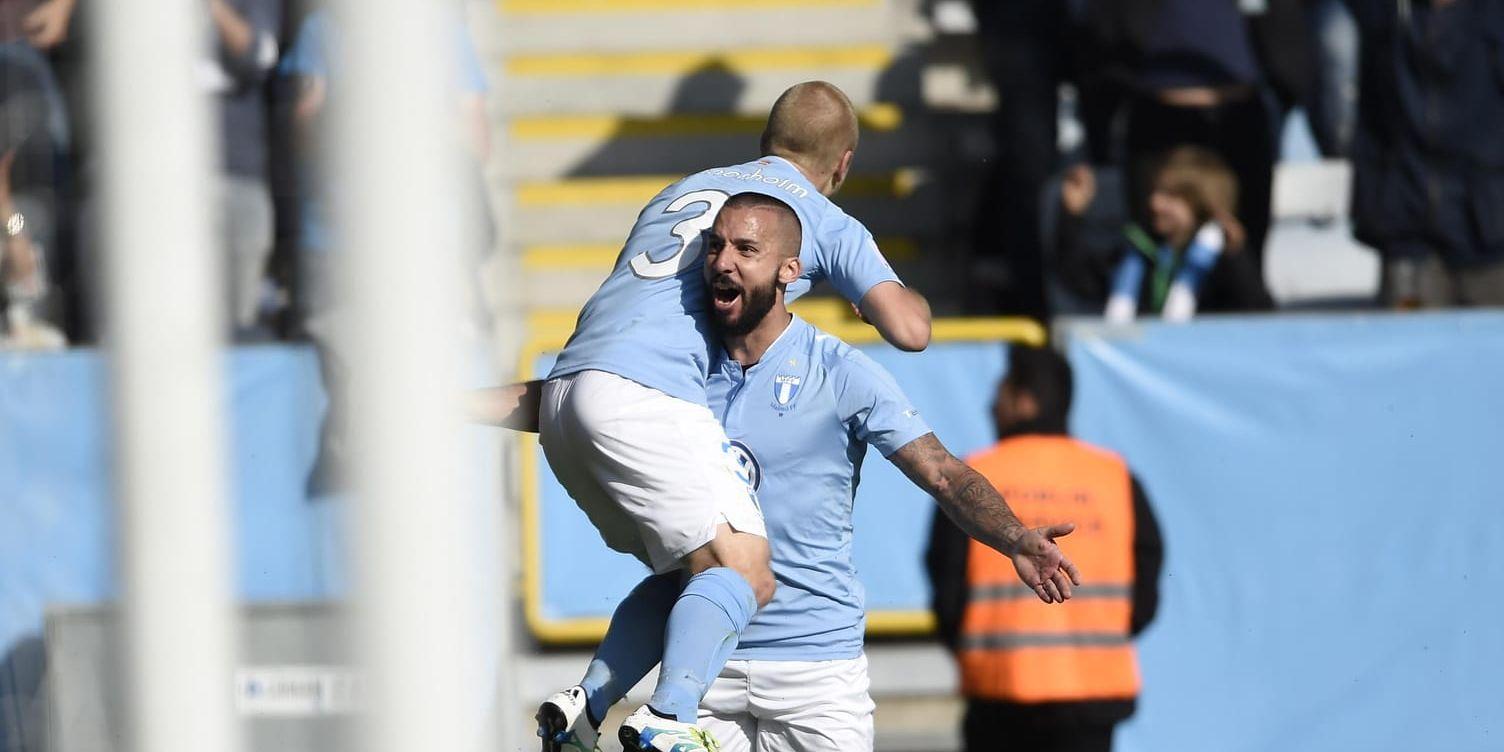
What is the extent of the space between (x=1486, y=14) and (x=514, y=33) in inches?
175

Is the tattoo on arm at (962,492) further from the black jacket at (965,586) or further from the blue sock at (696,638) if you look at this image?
the black jacket at (965,586)

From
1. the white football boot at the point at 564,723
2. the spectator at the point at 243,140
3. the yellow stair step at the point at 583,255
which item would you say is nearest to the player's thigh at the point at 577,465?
the white football boot at the point at 564,723

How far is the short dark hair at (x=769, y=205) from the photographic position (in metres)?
3.93

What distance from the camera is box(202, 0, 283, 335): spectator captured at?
2002 mm

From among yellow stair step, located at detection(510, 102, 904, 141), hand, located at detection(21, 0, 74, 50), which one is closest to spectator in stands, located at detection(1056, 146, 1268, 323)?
yellow stair step, located at detection(510, 102, 904, 141)

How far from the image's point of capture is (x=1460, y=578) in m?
6.50

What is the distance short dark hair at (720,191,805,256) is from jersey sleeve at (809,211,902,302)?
8cm

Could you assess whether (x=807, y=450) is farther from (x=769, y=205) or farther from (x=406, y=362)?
(x=406, y=362)

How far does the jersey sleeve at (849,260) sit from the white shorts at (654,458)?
41 cm

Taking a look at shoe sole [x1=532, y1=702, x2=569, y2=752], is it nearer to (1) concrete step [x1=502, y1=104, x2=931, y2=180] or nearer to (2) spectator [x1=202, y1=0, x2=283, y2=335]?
(2) spectator [x1=202, y1=0, x2=283, y2=335]

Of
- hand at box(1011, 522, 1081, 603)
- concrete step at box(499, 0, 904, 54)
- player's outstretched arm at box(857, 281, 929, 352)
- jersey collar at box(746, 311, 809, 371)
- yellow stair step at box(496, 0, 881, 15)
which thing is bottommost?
hand at box(1011, 522, 1081, 603)

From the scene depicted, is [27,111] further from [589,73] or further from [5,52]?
[589,73]

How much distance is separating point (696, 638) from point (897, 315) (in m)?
0.81

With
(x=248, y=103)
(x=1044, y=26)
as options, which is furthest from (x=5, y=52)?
(x=1044, y=26)
